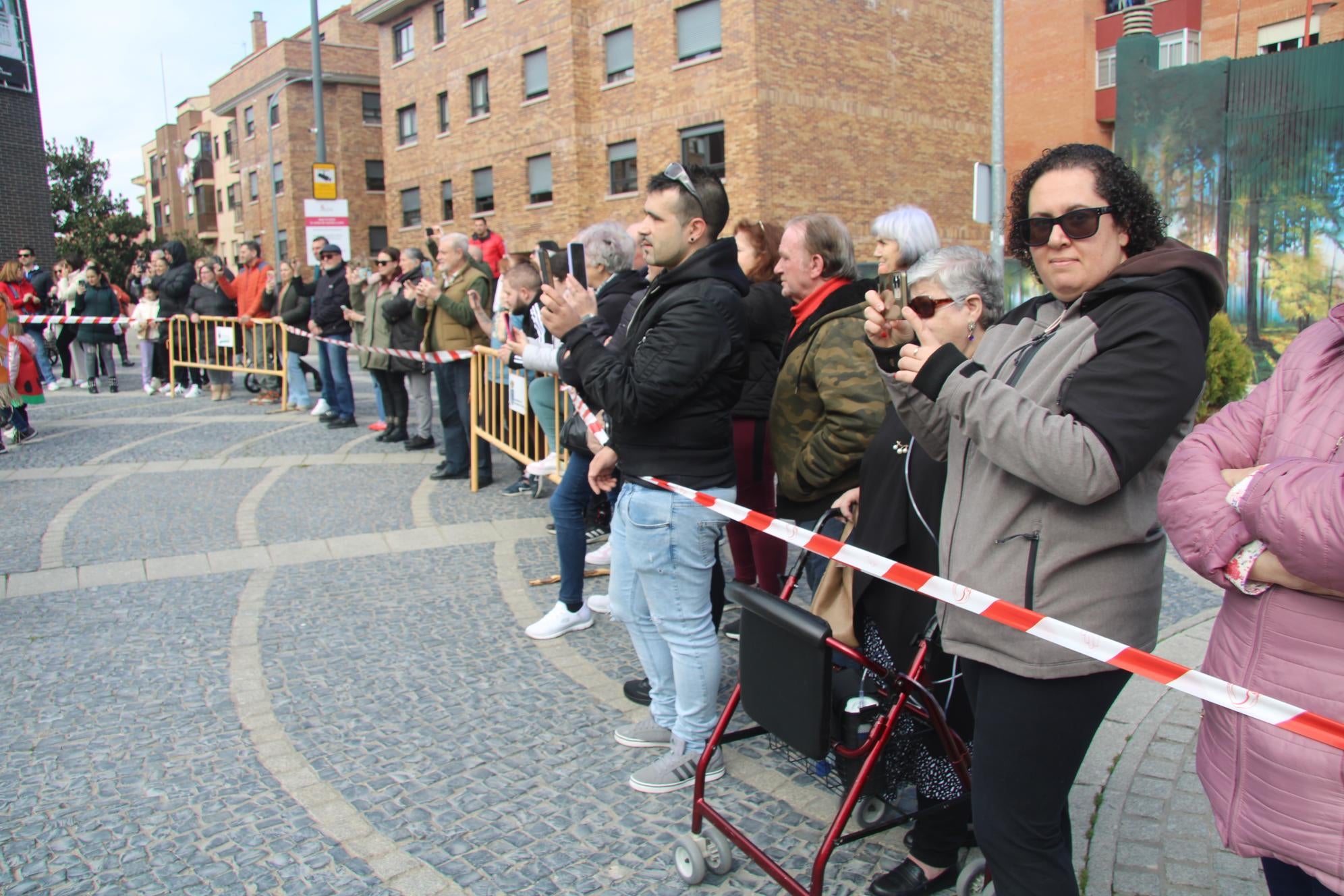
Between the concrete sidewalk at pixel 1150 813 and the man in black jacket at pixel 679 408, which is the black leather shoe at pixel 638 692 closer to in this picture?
the man in black jacket at pixel 679 408

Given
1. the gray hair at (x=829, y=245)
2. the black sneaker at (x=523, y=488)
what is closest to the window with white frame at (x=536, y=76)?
the black sneaker at (x=523, y=488)

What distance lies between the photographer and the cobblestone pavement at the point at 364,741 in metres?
2.94

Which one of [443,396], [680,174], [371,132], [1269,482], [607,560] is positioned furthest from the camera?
[371,132]

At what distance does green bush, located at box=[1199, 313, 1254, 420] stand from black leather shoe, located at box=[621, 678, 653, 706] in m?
7.34

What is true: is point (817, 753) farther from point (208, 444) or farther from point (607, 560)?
point (208, 444)

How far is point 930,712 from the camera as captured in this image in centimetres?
260

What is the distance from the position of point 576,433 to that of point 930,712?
8.99 feet

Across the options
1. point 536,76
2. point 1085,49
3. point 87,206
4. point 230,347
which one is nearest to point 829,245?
point 230,347

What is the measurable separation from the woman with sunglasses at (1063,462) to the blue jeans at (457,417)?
6.40 meters

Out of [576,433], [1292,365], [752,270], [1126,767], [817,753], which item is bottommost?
[1126,767]

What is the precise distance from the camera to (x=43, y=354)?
15.4 metres

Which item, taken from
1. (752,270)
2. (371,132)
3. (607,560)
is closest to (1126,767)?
(752,270)

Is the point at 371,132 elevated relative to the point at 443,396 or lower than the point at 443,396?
elevated

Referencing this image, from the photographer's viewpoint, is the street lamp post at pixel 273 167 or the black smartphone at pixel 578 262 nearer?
the black smartphone at pixel 578 262
